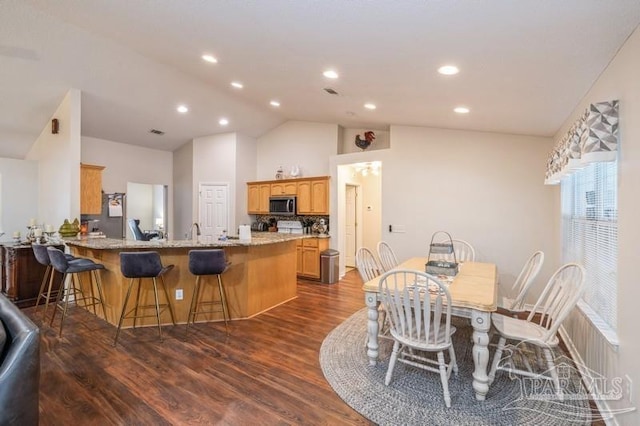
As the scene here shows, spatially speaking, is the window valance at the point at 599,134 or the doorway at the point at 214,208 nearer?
the window valance at the point at 599,134

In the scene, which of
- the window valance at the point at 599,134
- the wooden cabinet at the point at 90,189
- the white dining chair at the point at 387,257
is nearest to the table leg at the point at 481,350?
the window valance at the point at 599,134

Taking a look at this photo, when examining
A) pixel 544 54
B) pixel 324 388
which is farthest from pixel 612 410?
pixel 544 54

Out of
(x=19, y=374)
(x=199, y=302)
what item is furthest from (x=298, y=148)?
(x=19, y=374)

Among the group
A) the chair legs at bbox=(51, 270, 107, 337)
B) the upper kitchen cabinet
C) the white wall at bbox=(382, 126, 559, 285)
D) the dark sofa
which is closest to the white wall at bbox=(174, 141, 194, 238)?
the upper kitchen cabinet

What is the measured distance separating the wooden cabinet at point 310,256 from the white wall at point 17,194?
197 inches

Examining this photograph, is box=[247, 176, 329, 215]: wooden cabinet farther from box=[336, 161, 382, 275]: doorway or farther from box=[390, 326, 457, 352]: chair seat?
box=[390, 326, 457, 352]: chair seat

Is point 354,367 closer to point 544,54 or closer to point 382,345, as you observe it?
point 382,345

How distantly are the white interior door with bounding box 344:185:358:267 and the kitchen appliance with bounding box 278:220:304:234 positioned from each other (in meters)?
1.08

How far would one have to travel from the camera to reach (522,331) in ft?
7.88

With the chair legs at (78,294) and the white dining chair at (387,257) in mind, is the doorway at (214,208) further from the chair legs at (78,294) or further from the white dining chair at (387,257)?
the white dining chair at (387,257)

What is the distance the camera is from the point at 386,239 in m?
5.41

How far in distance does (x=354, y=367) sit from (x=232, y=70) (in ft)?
12.1

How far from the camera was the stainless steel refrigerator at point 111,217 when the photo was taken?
618 cm

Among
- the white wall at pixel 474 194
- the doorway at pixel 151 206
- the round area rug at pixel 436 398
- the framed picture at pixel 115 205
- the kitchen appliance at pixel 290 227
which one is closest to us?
the round area rug at pixel 436 398
